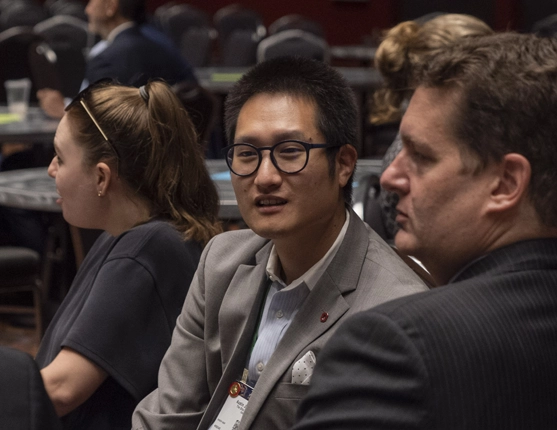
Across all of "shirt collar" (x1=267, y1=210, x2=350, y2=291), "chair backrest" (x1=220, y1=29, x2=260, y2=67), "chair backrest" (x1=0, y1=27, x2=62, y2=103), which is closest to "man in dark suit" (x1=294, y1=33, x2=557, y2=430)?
"shirt collar" (x1=267, y1=210, x2=350, y2=291)

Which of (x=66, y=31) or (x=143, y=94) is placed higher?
(x=143, y=94)

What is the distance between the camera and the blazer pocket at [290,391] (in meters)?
1.56

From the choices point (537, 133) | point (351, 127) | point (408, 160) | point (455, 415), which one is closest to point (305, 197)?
point (351, 127)

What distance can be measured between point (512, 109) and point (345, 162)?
698 mm

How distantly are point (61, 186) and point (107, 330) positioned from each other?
43cm

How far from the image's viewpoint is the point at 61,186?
2.20 m

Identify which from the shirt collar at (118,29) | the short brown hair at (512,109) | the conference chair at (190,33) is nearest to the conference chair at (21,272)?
the shirt collar at (118,29)

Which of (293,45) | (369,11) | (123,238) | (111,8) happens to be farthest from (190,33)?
(123,238)

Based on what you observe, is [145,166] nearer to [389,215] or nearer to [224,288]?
[224,288]

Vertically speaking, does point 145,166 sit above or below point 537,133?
below

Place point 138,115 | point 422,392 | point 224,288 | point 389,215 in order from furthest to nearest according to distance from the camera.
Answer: point 389,215 → point 138,115 → point 224,288 → point 422,392

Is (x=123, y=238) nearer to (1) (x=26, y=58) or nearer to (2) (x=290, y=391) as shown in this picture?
(2) (x=290, y=391)

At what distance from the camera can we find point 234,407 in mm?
1681

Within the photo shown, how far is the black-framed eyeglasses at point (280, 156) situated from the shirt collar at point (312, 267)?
0.15m
